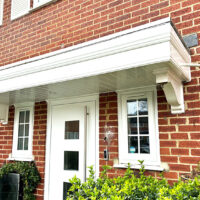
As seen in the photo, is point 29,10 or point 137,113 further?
point 29,10

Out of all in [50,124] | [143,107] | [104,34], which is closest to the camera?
[143,107]

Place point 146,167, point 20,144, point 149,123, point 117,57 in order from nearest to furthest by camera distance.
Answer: point 117,57 < point 146,167 < point 149,123 < point 20,144

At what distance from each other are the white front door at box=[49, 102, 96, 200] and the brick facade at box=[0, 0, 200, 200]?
0.21m

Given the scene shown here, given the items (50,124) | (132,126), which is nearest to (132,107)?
(132,126)

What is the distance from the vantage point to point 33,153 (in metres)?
4.03

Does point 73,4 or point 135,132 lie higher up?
point 73,4

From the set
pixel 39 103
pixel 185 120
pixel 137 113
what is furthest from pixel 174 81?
pixel 39 103

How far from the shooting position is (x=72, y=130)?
374cm

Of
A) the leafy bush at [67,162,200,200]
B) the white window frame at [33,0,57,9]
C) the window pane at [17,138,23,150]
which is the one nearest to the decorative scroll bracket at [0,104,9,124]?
the window pane at [17,138,23,150]

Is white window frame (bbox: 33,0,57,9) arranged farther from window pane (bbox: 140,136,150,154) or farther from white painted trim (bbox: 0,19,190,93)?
window pane (bbox: 140,136,150,154)

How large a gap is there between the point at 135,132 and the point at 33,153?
211 cm

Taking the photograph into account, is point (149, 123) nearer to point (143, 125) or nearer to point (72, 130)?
point (143, 125)

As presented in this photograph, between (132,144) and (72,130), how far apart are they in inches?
47.0

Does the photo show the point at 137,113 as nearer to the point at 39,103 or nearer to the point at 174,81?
the point at 174,81
